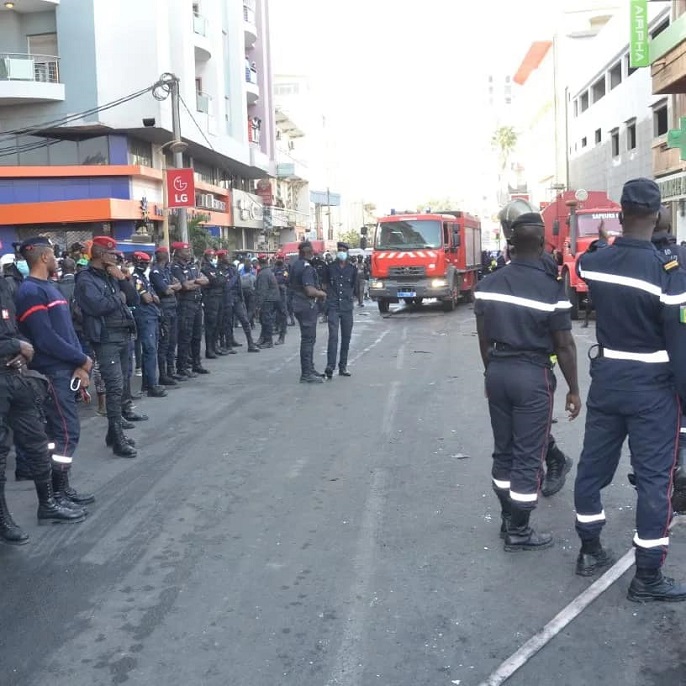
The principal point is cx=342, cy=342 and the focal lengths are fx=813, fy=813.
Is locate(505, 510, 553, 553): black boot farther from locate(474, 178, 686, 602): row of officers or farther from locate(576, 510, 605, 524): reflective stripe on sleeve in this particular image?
locate(576, 510, 605, 524): reflective stripe on sleeve

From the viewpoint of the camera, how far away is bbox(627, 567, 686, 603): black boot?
3.94 metres

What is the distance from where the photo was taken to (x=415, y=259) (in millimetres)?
23125

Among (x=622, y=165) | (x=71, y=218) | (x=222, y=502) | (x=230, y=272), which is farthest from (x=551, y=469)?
(x=622, y=165)

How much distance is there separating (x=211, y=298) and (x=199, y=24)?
23.9 metres

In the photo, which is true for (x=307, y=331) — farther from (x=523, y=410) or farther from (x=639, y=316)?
(x=639, y=316)

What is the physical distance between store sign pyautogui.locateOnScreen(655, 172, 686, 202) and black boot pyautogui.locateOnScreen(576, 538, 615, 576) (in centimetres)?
2311

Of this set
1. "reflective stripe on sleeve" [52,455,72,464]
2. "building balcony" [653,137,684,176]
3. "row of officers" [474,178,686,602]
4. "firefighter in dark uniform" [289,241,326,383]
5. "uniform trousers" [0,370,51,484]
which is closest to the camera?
"row of officers" [474,178,686,602]

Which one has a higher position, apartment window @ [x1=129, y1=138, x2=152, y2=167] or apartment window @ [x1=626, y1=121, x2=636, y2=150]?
apartment window @ [x1=626, y1=121, x2=636, y2=150]

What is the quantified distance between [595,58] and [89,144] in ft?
81.5

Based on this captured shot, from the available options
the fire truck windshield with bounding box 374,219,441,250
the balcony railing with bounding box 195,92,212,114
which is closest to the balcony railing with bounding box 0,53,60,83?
the balcony railing with bounding box 195,92,212,114

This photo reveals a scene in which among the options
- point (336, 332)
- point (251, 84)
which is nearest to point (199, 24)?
point (251, 84)

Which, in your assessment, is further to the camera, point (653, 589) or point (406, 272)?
point (406, 272)

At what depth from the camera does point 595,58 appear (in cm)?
3953

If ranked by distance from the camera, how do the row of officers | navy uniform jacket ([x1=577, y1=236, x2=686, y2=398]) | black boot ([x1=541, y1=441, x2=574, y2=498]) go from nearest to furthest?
navy uniform jacket ([x1=577, y1=236, x2=686, y2=398])
the row of officers
black boot ([x1=541, y1=441, x2=574, y2=498])
